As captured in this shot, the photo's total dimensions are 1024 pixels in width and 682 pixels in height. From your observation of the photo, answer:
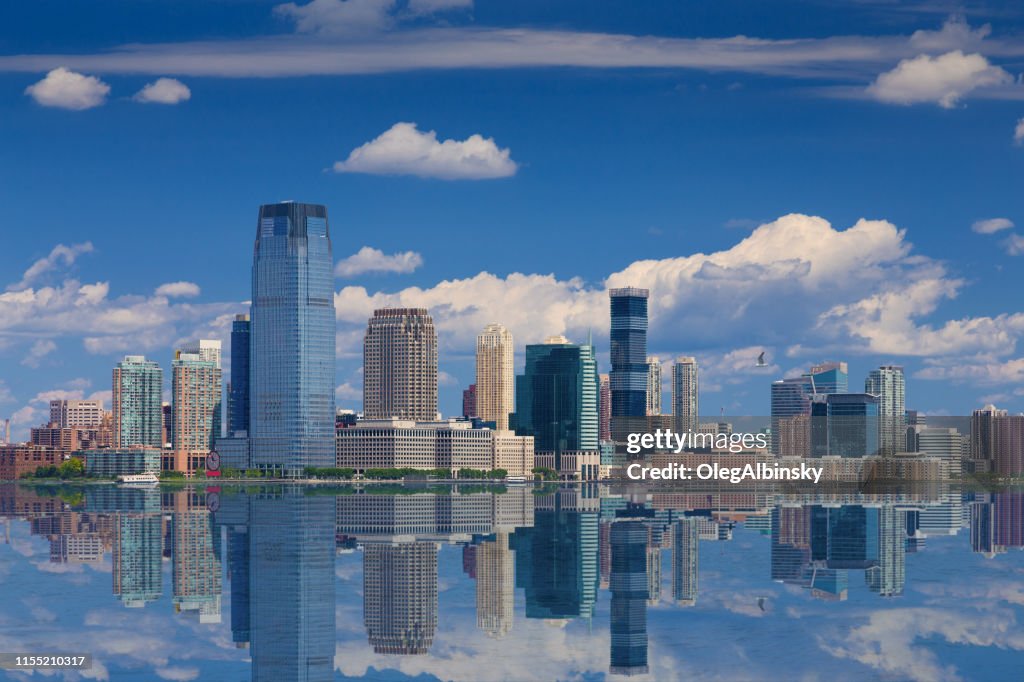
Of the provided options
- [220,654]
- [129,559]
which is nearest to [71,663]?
[220,654]

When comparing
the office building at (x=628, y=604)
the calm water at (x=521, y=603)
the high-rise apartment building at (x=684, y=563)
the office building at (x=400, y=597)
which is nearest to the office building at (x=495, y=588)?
the calm water at (x=521, y=603)

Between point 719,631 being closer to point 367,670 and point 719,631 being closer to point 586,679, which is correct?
point 586,679

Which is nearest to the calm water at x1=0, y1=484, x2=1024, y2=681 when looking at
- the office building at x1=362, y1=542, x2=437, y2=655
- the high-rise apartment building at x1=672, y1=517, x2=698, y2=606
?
the office building at x1=362, y1=542, x2=437, y2=655

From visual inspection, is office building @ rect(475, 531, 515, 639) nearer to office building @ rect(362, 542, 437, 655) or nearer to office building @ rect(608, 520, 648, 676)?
office building @ rect(362, 542, 437, 655)

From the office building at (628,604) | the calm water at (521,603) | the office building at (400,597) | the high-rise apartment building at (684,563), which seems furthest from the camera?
the high-rise apartment building at (684,563)

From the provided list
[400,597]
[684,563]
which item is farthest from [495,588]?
[684,563]

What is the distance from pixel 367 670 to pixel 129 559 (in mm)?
50097

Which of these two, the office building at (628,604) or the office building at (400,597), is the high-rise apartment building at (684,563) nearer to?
the office building at (628,604)

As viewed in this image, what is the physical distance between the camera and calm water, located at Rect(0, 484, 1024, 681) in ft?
213

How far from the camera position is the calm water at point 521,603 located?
213 feet

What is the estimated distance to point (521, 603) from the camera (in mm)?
81812

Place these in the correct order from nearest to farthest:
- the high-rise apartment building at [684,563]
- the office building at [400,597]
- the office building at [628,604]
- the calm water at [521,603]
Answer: the calm water at [521,603], the office building at [628,604], the office building at [400,597], the high-rise apartment building at [684,563]

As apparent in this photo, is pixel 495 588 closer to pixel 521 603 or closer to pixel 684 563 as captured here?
pixel 521 603

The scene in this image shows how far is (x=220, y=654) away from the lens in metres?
66.3
